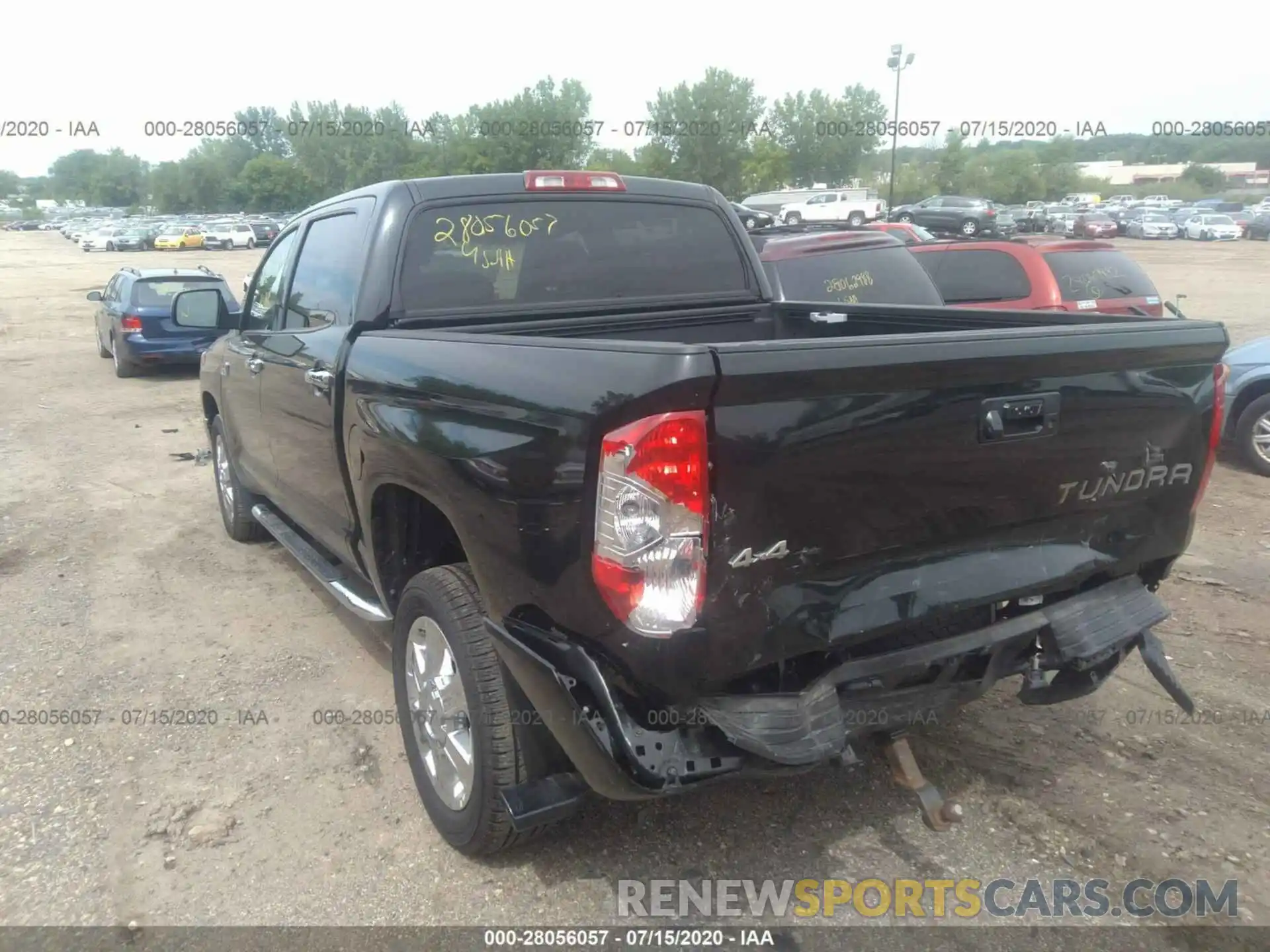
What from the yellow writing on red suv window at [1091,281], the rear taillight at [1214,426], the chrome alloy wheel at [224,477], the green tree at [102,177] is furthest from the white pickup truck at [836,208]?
the green tree at [102,177]

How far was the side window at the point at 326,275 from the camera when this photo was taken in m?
3.83

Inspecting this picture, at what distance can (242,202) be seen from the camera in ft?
280

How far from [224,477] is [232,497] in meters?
0.23

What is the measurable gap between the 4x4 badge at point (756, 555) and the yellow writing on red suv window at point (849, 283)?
585cm

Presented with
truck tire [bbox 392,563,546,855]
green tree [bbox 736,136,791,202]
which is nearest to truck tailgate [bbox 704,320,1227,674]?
truck tire [bbox 392,563,546,855]

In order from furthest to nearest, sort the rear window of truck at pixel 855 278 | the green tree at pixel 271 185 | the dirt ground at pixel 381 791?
1. the green tree at pixel 271 185
2. the rear window of truck at pixel 855 278
3. the dirt ground at pixel 381 791

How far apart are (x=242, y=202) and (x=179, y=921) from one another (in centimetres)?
9238

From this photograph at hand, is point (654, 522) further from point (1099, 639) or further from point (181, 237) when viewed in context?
point (181, 237)

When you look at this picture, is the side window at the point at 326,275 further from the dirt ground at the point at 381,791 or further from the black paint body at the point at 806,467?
the dirt ground at the point at 381,791

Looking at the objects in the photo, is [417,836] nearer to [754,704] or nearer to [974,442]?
[754,704]

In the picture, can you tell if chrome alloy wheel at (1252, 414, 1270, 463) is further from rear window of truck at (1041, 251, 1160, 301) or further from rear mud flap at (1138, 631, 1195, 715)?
rear mud flap at (1138, 631, 1195, 715)

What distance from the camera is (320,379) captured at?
3.73 metres

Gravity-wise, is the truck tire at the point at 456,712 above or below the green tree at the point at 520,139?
below

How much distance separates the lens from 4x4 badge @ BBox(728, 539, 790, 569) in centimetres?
227
